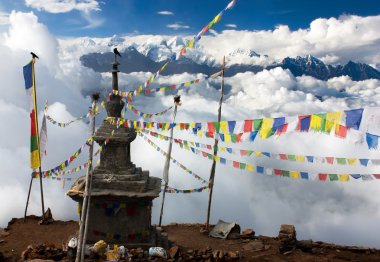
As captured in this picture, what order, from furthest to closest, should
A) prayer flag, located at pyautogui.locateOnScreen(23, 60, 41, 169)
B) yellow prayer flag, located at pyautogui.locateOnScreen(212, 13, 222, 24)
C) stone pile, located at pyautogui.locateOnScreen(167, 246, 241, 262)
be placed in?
1. prayer flag, located at pyautogui.locateOnScreen(23, 60, 41, 169)
2. stone pile, located at pyautogui.locateOnScreen(167, 246, 241, 262)
3. yellow prayer flag, located at pyautogui.locateOnScreen(212, 13, 222, 24)

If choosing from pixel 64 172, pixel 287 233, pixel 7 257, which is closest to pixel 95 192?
pixel 64 172

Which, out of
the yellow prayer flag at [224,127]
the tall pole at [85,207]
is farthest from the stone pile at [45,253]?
the yellow prayer flag at [224,127]

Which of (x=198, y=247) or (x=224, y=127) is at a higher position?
(x=224, y=127)

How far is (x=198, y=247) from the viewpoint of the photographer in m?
19.4

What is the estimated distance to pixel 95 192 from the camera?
48.4ft

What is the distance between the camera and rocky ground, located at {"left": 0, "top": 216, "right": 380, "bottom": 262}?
15.1 m

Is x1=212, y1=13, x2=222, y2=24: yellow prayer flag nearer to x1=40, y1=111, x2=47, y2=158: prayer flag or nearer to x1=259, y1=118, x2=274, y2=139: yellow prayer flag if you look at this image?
x1=259, y1=118, x2=274, y2=139: yellow prayer flag

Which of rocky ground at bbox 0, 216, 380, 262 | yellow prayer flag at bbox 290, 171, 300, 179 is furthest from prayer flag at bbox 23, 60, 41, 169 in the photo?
yellow prayer flag at bbox 290, 171, 300, 179

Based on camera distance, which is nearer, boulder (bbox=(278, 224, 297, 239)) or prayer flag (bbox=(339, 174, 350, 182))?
prayer flag (bbox=(339, 174, 350, 182))

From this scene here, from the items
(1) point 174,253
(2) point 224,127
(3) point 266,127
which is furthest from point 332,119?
(1) point 174,253

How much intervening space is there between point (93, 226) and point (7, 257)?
12.3 ft

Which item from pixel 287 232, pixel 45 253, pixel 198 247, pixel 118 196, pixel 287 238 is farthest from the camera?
pixel 198 247

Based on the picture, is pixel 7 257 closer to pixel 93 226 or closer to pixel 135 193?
pixel 93 226

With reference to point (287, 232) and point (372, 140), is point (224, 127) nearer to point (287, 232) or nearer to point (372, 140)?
point (372, 140)
